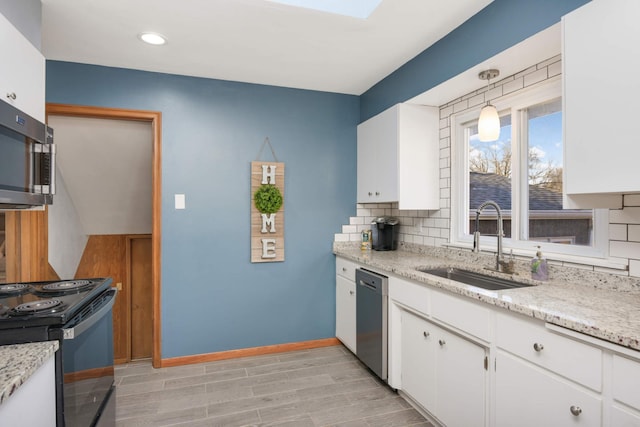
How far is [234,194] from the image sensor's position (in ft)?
10.5

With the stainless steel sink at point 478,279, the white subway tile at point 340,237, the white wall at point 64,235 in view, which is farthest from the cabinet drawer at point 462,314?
the white wall at point 64,235

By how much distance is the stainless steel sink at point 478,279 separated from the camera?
2029mm

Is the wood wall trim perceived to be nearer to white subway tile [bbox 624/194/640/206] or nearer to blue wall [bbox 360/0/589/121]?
blue wall [bbox 360/0/589/121]

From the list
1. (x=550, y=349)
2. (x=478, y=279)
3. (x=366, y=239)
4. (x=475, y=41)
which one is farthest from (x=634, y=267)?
(x=366, y=239)

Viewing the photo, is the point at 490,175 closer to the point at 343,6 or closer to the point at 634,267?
the point at 634,267

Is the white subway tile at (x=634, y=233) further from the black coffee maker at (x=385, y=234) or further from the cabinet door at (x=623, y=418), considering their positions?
the black coffee maker at (x=385, y=234)

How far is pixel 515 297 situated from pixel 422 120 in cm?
177

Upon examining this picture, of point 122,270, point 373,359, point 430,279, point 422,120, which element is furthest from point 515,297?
point 122,270

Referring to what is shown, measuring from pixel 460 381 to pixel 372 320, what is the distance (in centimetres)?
89

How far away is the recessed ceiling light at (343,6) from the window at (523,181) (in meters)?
1.09

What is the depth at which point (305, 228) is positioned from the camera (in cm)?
341

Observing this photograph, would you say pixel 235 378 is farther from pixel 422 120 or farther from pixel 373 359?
pixel 422 120

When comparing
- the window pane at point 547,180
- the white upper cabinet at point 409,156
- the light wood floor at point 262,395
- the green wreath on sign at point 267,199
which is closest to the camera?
the window pane at point 547,180

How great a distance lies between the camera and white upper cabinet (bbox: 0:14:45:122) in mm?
1399
